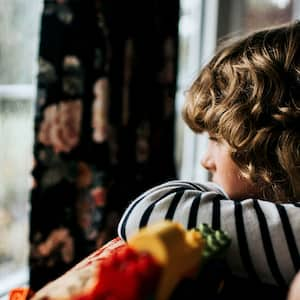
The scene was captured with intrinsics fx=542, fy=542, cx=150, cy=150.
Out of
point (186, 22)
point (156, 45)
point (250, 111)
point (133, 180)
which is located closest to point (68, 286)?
point (250, 111)

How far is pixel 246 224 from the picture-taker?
673mm

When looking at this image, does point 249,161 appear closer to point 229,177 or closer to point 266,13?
point 229,177

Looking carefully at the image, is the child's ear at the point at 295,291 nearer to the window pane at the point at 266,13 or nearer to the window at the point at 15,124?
the window at the point at 15,124

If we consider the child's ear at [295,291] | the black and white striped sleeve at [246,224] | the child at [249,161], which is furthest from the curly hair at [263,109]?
the child's ear at [295,291]

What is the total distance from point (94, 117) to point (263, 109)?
2.98 ft

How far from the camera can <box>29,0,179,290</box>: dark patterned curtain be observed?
1571 millimetres

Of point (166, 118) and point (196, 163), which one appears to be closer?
point (166, 118)

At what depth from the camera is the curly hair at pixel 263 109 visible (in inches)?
33.4

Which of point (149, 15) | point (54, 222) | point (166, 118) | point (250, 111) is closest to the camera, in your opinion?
point (250, 111)

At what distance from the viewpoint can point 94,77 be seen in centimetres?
167

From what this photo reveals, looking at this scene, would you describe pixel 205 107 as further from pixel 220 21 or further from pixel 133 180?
pixel 220 21

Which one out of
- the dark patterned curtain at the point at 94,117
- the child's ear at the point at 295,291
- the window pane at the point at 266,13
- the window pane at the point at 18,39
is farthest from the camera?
the window pane at the point at 266,13

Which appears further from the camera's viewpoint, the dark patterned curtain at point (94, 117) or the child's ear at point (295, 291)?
the dark patterned curtain at point (94, 117)

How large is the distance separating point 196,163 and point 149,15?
2.77 ft
